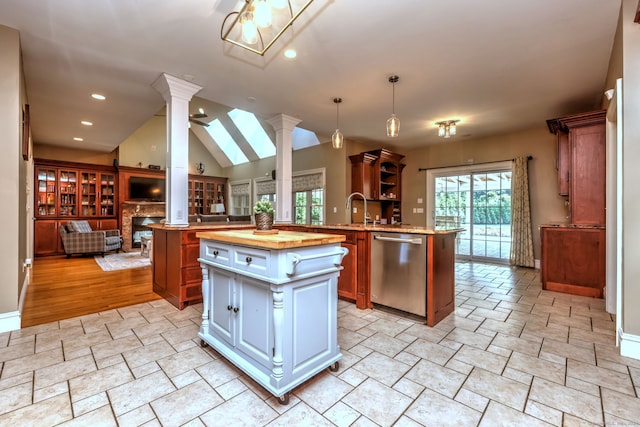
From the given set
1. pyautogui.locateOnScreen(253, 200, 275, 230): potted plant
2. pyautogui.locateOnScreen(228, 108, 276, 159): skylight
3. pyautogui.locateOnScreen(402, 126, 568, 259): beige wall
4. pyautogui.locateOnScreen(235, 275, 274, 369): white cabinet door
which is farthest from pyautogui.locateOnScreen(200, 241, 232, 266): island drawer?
pyautogui.locateOnScreen(228, 108, 276, 159): skylight

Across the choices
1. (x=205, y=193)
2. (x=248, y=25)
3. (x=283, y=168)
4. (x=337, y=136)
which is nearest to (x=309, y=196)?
(x=283, y=168)

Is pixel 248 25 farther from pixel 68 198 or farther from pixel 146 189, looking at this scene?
pixel 68 198

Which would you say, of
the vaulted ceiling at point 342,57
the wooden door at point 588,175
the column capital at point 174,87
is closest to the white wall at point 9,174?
the vaulted ceiling at point 342,57

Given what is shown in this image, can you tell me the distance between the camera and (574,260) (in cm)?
379

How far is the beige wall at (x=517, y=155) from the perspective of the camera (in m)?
5.36

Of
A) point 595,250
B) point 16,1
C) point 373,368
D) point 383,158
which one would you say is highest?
point 16,1

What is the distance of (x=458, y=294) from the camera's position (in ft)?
12.5

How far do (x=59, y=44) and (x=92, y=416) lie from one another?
330 cm

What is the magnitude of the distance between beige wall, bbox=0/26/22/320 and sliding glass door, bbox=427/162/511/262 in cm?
682

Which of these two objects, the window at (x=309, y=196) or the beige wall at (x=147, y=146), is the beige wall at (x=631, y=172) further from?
the beige wall at (x=147, y=146)

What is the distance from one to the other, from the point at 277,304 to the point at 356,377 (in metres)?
0.79

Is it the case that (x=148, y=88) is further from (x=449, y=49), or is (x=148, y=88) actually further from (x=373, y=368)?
(x=373, y=368)

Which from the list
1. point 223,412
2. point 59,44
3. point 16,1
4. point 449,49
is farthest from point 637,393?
point 59,44

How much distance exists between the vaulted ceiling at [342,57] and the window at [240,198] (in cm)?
449
